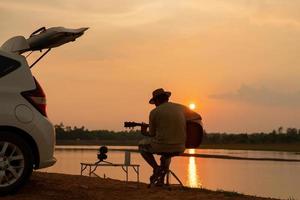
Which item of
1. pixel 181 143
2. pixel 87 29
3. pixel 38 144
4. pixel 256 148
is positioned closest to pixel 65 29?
pixel 87 29

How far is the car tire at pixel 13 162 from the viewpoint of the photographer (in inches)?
287

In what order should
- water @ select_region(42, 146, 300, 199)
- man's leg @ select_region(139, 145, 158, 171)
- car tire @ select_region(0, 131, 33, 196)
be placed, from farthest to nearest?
water @ select_region(42, 146, 300, 199)
man's leg @ select_region(139, 145, 158, 171)
car tire @ select_region(0, 131, 33, 196)

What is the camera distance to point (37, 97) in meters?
7.58

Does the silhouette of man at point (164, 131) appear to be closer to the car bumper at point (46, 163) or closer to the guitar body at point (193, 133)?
the guitar body at point (193, 133)

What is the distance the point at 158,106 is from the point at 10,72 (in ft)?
9.24

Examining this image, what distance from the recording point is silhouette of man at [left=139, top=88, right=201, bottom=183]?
9320mm

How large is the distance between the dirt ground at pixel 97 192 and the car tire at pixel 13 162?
0.52ft

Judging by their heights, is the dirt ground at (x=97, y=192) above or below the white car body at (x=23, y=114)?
below

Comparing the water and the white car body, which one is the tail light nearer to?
the white car body

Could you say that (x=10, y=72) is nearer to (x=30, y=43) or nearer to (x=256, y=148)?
(x=30, y=43)

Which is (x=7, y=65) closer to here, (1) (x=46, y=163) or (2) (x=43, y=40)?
(2) (x=43, y=40)

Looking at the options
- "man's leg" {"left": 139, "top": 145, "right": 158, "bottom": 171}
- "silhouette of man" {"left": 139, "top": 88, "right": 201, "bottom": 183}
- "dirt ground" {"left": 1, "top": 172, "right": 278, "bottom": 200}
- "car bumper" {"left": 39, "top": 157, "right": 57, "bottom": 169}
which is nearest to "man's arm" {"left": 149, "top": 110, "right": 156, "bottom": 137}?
"silhouette of man" {"left": 139, "top": 88, "right": 201, "bottom": 183}

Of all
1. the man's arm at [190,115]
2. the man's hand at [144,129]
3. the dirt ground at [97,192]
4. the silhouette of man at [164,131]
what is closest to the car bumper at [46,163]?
the dirt ground at [97,192]

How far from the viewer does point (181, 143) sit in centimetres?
941
